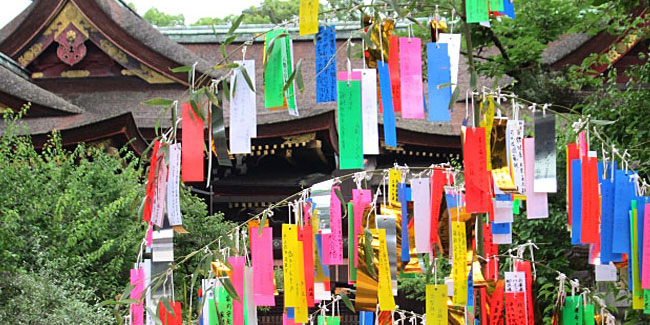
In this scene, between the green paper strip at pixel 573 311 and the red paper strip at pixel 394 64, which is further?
the green paper strip at pixel 573 311

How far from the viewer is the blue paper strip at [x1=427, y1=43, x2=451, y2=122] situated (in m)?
3.12

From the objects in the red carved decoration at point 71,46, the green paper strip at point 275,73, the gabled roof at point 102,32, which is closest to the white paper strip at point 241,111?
the green paper strip at point 275,73

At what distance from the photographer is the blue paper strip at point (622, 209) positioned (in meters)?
3.28

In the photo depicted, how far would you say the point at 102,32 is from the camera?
11727 millimetres

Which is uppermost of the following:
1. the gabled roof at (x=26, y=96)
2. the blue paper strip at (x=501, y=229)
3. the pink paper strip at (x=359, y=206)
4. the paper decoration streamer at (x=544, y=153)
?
the gabled roof at (x=26, y=96)

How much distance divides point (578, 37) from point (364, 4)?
10.1m

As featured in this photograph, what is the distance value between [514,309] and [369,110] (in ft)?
3.24

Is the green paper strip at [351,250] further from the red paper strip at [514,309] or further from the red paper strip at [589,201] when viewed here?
the red paper strip at [589,201]

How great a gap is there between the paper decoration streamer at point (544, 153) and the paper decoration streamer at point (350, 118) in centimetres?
63

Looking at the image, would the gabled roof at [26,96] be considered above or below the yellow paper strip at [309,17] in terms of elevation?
above

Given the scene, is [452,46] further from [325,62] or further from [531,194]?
[531,194]

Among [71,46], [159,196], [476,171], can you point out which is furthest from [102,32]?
[476,171]

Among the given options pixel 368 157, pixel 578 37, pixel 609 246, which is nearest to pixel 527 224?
pixel 609 246

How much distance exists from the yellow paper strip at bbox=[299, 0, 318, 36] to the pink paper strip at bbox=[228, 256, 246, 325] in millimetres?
980
